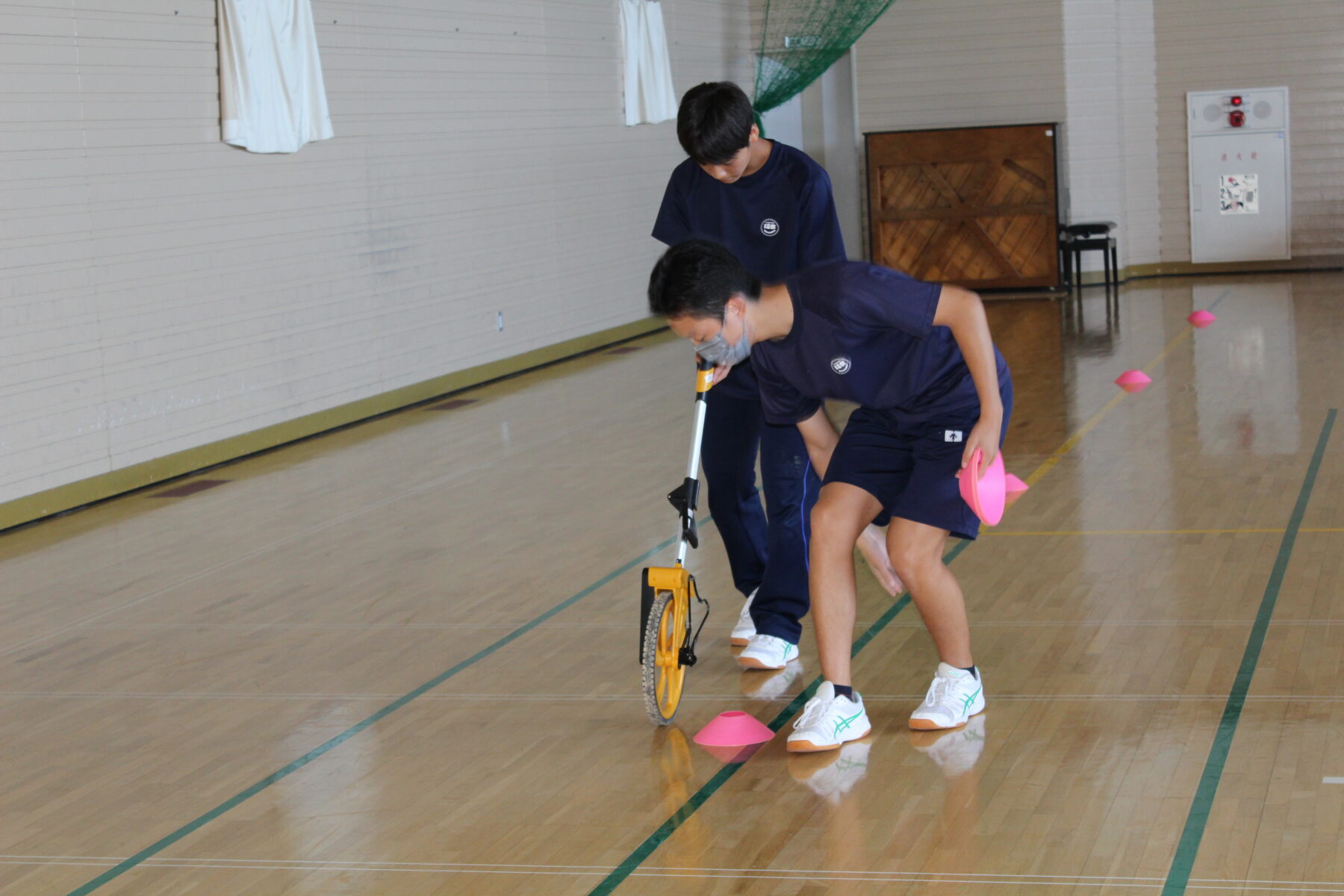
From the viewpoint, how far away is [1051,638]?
4.30 meters

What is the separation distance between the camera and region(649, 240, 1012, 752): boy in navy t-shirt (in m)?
3.19

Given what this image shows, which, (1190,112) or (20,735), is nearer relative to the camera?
(20,735)

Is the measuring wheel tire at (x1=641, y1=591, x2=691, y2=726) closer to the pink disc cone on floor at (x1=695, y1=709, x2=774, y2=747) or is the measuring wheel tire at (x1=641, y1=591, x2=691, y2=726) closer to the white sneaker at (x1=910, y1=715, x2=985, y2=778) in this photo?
the pink disc cone on floor at (x1=695, y1=709, x2=774, y2=747)

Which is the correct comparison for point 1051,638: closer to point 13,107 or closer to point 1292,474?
point 1292,474

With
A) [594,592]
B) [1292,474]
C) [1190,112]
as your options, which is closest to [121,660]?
[594,592]

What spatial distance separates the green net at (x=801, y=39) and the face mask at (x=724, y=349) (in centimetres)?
1042

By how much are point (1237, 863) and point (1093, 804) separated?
37cm

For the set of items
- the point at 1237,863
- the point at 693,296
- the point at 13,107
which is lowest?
the point at 1237,863

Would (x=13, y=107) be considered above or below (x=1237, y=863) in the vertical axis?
above

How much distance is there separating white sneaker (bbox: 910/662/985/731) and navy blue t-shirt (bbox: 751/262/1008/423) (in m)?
0.65

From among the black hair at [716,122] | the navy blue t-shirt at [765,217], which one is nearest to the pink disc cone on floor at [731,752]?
the navy blue t-shirt at [765,217]

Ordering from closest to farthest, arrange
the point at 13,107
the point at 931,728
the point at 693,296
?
the point at 693,296 → the point at 931,728 → the point at 13,107

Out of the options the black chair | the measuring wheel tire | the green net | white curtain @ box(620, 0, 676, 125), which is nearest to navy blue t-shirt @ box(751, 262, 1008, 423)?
the measuring wheel tire

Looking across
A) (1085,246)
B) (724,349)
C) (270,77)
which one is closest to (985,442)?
(724,349)
